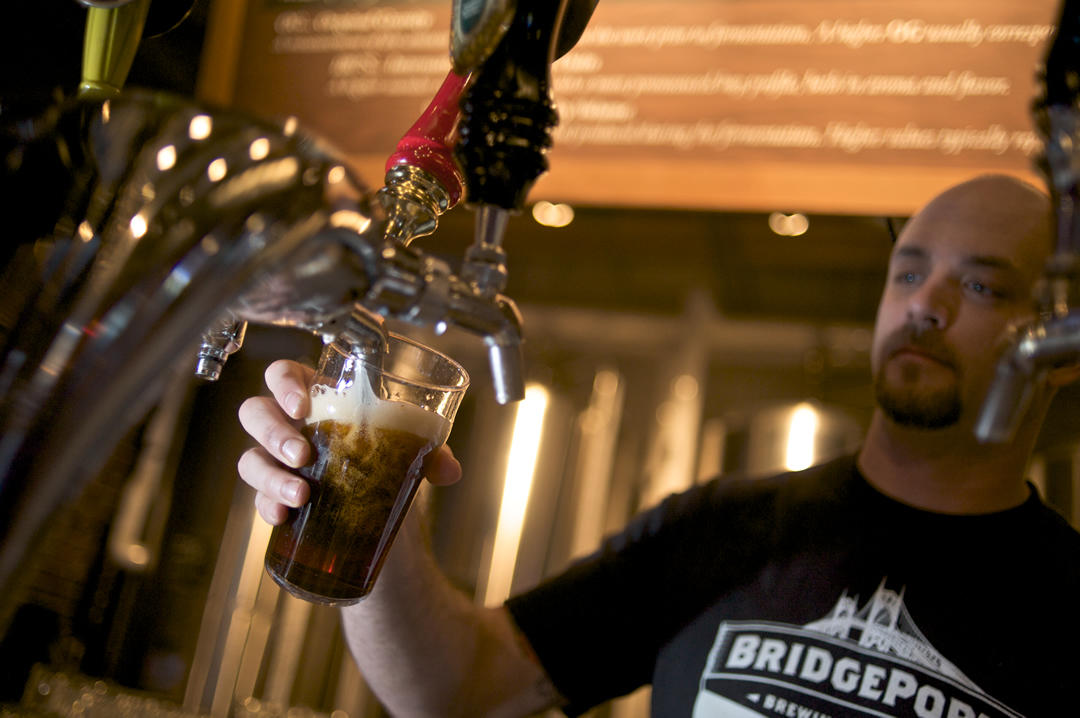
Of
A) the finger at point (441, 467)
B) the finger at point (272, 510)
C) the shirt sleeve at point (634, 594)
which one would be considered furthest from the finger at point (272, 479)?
the shirt sleeve at point (634, 594)

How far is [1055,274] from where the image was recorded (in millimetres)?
362

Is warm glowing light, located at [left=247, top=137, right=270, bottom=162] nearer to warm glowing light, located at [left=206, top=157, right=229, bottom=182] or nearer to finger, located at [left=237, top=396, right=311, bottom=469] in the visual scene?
warm glowing light, located at [left=206, top=157, right=229, bottom=182]

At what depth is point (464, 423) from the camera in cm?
359

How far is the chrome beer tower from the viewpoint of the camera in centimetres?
30

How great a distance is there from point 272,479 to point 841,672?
2.29 feet

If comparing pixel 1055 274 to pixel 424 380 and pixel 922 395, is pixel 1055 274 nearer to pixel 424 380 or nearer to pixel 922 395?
pixel 424 380

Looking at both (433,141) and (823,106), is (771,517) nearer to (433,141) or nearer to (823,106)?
(823,106)

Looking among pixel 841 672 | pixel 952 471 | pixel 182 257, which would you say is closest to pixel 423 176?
pixel 182 257

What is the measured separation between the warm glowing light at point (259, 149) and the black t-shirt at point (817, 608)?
0.90 m

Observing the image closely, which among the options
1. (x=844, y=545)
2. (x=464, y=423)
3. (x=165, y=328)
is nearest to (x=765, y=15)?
(x=844, y=545)

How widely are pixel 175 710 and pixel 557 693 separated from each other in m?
0.52

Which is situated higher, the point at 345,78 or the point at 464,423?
the point at 345,78

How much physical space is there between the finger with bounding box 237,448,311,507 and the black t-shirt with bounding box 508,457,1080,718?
588 millimetres

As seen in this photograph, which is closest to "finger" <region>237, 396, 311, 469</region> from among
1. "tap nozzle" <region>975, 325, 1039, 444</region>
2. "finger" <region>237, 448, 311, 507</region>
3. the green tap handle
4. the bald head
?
"finger" <region>237, 448, 311, 507</region>
